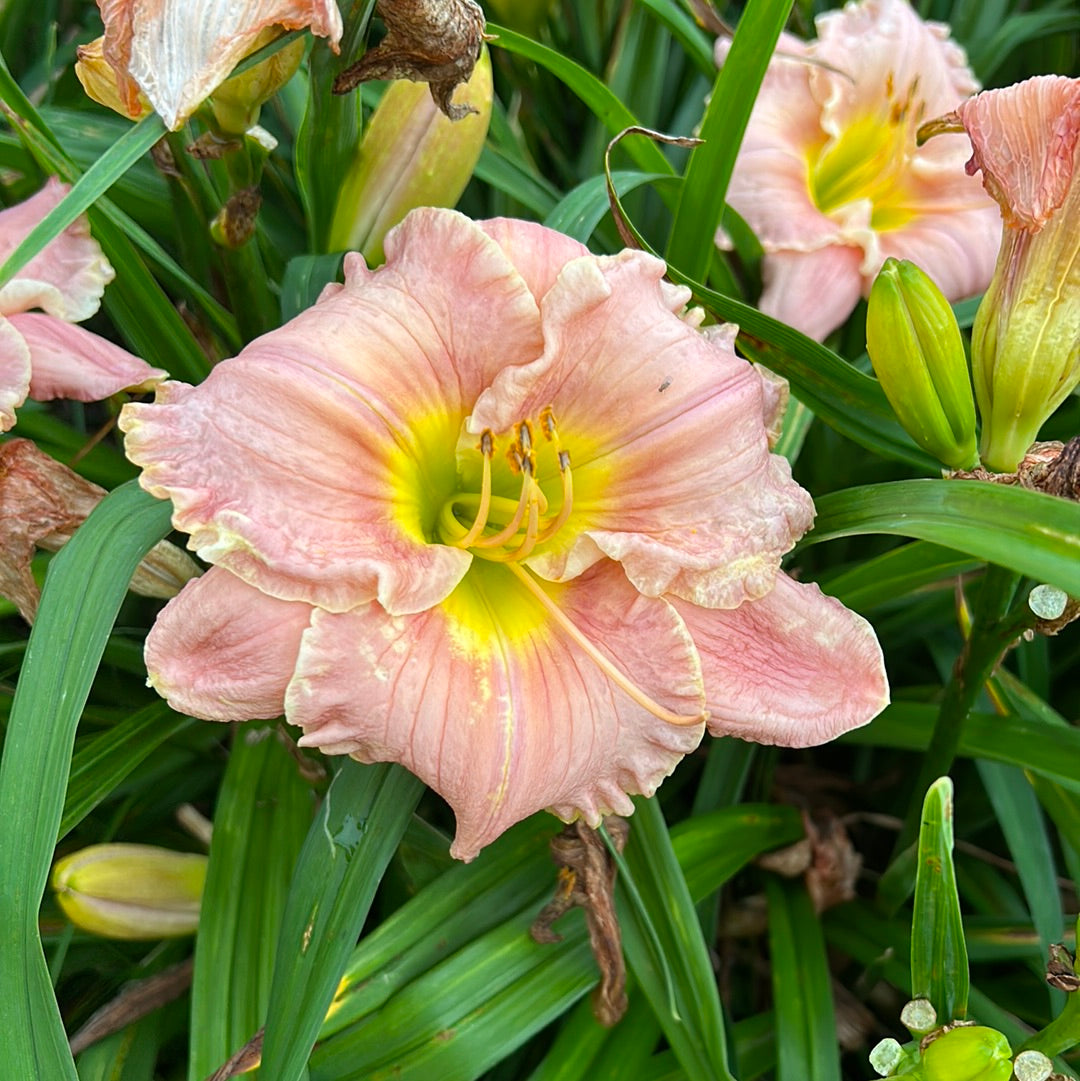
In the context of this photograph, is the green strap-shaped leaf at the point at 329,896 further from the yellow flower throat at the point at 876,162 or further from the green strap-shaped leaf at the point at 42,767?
the yellow flower throat at the point at 876,162

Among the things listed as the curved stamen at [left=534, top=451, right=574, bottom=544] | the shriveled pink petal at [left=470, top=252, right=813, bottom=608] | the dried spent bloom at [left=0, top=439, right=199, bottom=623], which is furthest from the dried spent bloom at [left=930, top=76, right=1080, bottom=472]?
the dried spent bloom at [left=0, top=439, right=199, bottom=623]

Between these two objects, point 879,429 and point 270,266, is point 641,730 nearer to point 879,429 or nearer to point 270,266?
point 879,429

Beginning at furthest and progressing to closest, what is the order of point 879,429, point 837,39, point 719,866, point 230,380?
point 837,39, point 719,866, point 879,429, point 230,380

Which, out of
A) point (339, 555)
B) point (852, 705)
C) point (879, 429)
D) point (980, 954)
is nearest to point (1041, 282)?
point (879, 429)

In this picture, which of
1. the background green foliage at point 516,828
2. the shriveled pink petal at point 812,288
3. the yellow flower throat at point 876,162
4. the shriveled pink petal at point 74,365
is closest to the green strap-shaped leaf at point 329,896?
the background green foliage at point 516,828

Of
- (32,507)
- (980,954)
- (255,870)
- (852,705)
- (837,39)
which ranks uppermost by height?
(837,39)

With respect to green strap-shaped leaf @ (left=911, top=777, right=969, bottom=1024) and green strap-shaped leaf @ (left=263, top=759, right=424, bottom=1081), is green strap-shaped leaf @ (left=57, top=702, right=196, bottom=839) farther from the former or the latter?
green strap-shaped leaf @ (left=911, top=777, right=969, bottom=1024)
